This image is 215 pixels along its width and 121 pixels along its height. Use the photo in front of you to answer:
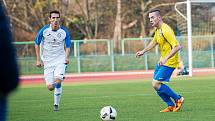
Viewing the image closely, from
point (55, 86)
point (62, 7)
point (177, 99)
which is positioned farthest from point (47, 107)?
point (62, 7)

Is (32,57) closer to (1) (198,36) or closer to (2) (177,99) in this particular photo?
(1) (198,36)

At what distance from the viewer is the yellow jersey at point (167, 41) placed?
11.8 metres

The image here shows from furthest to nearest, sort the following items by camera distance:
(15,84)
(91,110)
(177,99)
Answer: (91,110)
(177,99)
(15,84)

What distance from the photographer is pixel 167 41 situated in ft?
38.9

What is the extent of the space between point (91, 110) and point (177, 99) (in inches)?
73.5

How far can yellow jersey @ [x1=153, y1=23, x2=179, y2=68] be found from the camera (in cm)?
1175

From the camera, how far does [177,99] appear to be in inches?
472

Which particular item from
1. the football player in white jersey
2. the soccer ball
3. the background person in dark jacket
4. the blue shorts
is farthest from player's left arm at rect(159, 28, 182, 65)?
the background person in dark jacket

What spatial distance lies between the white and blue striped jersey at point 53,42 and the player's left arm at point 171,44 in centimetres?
233

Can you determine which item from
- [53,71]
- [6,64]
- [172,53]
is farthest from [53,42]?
[6,64]

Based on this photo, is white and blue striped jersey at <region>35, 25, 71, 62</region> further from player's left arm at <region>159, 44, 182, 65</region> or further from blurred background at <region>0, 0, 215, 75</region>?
blurred background at <region>0, 0, 215, 75</region>

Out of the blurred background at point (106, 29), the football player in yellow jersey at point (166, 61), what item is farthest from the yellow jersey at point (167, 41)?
the blurred background at point (106, 29)

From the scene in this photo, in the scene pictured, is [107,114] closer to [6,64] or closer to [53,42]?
[53,42]

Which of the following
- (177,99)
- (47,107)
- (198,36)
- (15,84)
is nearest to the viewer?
(15,84)
